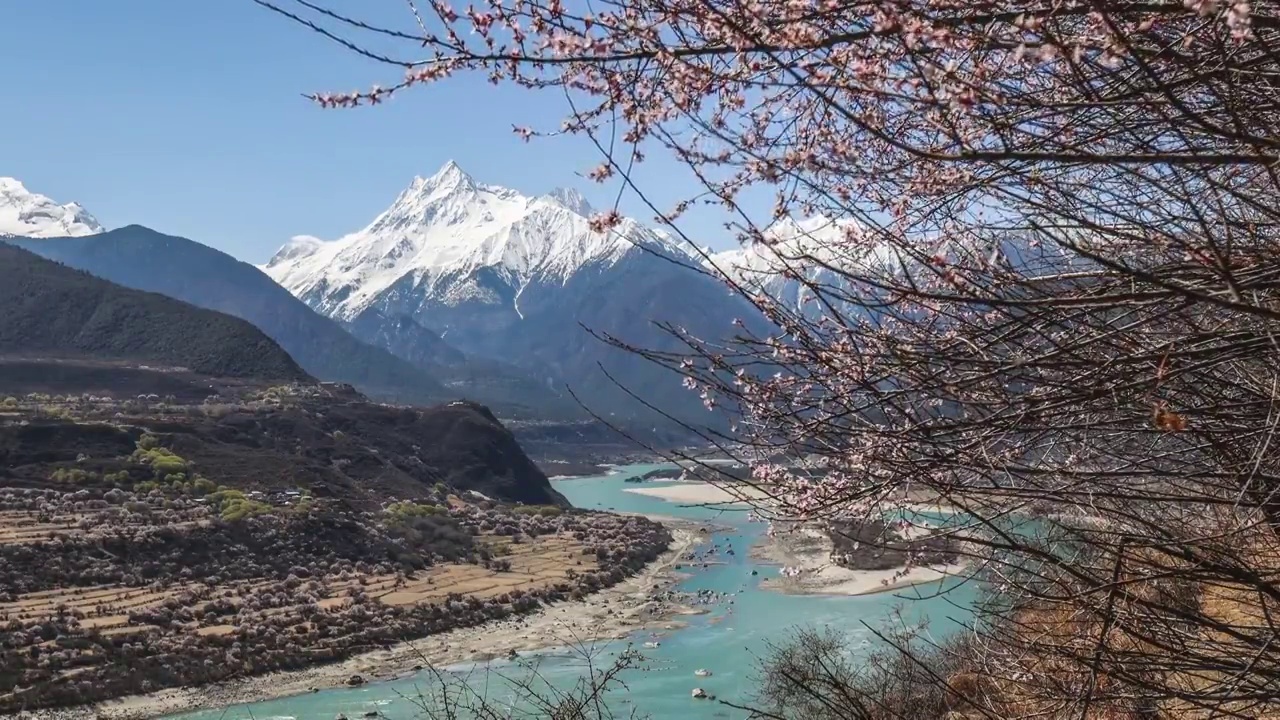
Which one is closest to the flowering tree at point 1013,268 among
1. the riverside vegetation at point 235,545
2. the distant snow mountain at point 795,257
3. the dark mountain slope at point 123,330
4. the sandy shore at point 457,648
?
the distant snow mountain at point 795,257

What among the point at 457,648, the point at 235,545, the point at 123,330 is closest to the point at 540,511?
the point at 235,545

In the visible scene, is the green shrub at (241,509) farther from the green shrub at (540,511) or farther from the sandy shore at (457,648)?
the green shrub at (540,511)

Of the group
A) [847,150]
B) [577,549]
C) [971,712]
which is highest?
[847,150]


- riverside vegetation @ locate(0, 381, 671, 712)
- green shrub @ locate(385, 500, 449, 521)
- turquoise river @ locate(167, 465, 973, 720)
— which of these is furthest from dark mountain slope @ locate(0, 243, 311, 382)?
turquoise river @ locate(167, 465, 973, 720)

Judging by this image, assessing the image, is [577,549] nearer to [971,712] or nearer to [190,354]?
[971,712]

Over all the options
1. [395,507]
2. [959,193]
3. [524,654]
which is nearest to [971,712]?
[959,193]

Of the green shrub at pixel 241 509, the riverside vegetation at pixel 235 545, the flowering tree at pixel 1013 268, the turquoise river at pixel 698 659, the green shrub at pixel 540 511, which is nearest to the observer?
the flowering tree at pixel 1013 268
